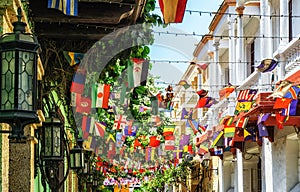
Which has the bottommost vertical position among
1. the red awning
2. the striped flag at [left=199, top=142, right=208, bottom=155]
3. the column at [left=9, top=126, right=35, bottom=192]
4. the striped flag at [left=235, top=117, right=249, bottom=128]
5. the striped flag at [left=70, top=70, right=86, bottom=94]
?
the column at [left=9, top=126, right=35, bottom=192]

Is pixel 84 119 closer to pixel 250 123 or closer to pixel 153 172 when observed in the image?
pixel 250 123

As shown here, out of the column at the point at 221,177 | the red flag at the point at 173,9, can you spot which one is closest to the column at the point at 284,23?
the red flag at the point at 173,9

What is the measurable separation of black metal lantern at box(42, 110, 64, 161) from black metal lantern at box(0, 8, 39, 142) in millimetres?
3618

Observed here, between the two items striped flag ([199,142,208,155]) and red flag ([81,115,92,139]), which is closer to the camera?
red flag ([81,115,92,139])

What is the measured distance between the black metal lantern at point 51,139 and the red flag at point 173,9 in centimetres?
210

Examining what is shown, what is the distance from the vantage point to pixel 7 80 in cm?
551

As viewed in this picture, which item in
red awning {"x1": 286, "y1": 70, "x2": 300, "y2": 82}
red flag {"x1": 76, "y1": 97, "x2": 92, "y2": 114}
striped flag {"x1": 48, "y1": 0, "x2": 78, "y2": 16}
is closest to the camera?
striped flag {"x1": 48, "y1": 0, "x2": 78, "y2": 16}

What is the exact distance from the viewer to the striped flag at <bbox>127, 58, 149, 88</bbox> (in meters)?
14.4

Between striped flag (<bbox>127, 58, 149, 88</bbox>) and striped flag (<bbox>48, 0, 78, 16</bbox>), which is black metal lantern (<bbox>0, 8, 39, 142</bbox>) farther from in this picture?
striped flag (<bbox>127, 58, 149, 88</bbox>)

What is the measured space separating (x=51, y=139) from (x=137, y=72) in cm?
559

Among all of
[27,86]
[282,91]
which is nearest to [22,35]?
[27,86]

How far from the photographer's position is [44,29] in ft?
38.5

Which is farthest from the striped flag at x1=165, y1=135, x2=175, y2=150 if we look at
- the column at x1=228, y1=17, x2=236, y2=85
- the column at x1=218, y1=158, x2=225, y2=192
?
the column at x1=228, y1=17, x2=236, y2=85

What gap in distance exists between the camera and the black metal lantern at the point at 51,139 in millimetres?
9203
